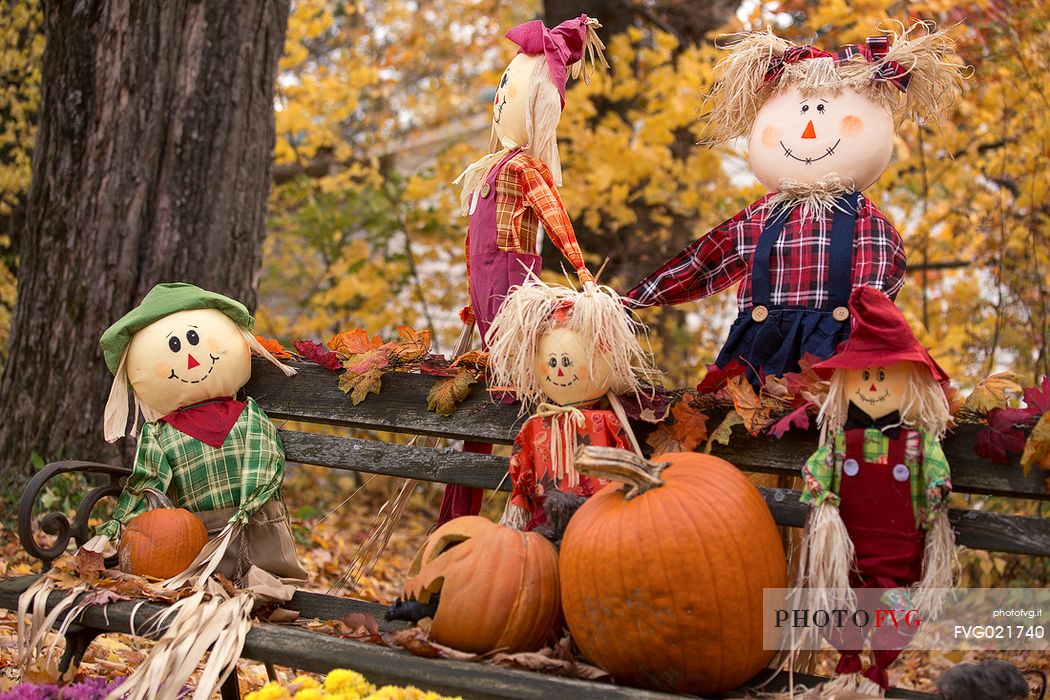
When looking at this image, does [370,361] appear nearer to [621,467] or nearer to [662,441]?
[662,441]

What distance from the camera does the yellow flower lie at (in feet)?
7.12

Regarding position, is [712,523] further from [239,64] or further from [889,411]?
[239,64]

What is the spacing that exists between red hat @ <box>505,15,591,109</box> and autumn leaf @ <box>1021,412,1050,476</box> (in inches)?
66.2

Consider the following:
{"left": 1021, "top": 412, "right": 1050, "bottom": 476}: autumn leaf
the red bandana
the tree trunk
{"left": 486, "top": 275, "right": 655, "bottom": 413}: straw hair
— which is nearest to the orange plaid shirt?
{"left": 486, "top": 275, "right": 655, "bottom": 413}: straw hair

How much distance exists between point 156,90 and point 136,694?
289 cm

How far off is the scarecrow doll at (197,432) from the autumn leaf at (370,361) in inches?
13.3

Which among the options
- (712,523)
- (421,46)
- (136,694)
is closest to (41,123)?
(136,694)

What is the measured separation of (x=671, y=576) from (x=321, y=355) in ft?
4.90

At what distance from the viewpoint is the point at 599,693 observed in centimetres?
225

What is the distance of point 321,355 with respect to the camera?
334cm

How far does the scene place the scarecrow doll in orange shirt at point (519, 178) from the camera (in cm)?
322

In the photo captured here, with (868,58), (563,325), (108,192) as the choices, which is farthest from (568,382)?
(108,192)

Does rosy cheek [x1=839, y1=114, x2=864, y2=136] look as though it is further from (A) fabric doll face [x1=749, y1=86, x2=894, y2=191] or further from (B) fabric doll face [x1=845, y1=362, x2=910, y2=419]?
(B) fabric doll face [x1=845, y1=362, x2=910, y2=419]

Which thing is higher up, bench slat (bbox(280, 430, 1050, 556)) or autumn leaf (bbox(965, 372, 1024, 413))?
autumn leaf (bbox(965, 372, 1024, 413))
